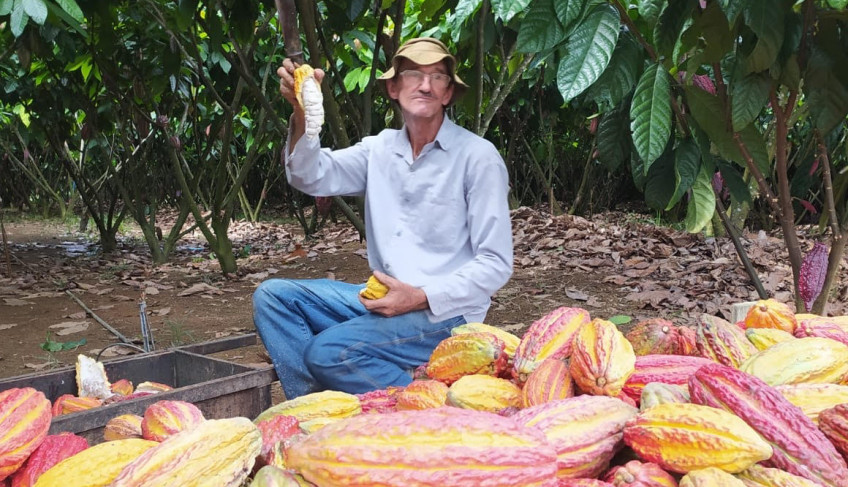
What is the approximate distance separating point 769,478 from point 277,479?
51 cm

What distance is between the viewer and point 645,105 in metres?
1.33

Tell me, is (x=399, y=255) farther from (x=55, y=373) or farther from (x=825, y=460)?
(x=825, y=460)

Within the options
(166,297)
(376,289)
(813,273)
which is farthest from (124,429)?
(166,297)

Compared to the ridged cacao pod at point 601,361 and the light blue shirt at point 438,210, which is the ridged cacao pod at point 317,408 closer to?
the ridged cacao pod at point 601,361

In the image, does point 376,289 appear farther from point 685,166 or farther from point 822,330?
point 822,330

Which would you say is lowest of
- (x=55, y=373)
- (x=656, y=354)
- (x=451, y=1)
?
(x=55, y=373)

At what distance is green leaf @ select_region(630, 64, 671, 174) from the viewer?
1301mm

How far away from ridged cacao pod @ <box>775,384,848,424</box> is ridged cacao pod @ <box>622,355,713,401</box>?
0.11 m

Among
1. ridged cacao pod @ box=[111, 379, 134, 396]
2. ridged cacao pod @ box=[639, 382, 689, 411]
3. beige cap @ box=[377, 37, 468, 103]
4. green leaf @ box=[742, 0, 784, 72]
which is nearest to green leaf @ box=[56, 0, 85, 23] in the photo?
beige cap @ box=[377, 37, 468, 103]

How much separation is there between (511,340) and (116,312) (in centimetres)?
335

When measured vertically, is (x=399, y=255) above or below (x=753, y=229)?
above

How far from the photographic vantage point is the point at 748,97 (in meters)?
1.46

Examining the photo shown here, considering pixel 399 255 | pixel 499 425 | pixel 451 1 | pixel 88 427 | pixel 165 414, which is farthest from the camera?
pixel 451 1

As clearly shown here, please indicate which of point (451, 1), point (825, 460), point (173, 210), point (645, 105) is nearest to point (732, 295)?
point (451, 1)
